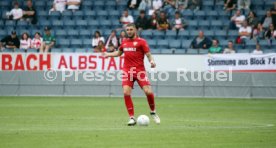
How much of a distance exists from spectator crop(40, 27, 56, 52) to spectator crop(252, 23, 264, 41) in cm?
833

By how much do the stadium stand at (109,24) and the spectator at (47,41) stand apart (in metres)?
0.41

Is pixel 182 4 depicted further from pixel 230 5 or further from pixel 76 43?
pixel 76 43

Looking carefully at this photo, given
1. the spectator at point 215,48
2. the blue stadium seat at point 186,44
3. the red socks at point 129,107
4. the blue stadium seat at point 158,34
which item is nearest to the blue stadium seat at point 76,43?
the blue stadium seat at point 158,34

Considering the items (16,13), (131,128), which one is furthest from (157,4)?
(131,128)

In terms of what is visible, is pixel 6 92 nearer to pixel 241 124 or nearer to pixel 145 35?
pixel 145 35

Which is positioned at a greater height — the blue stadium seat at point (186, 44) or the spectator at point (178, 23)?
the spectator at point (178, 23)

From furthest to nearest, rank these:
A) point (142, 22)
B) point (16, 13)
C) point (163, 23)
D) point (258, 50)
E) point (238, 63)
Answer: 1. point (16, 13)
2. point (163, 23)
3. point (142, 22)
4. point (258, 50)
5. point (238, 63)

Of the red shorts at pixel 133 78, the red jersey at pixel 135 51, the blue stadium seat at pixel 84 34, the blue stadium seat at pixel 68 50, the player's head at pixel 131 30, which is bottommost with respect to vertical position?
the blue stadium seat at pixel 68 50

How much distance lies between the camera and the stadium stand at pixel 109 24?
1259 inches

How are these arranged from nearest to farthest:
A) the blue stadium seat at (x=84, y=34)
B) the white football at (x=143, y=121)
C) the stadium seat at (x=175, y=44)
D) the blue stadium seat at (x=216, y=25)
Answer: the white football at (x=143, y=121)
the stadium seat at (x=175, y=44)
the blue stadium seat at (x=216, y=25)
the blue stadium seat at (x=84, y=34)

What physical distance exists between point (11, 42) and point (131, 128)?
17033mm

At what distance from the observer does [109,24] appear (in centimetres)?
3341

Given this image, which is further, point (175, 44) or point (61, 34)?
point (61, 34)

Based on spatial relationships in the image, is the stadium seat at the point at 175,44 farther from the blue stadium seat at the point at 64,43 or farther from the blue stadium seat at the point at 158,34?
the blue stadium seat at the point at 64,43
